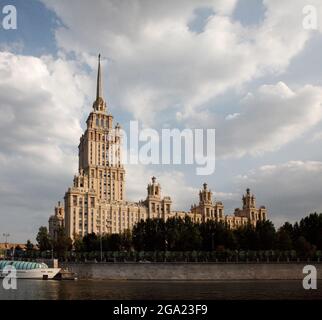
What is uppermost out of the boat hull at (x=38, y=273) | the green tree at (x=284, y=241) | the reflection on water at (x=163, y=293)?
the green tree at (x=284, y=241)

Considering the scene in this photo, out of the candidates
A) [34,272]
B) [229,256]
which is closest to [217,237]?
[229,256]

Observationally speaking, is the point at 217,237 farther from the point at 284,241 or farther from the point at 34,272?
the point at 34,272

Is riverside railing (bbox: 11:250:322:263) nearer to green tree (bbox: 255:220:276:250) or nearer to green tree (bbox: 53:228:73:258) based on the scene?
green tree (bbox: 255:220:276:250)

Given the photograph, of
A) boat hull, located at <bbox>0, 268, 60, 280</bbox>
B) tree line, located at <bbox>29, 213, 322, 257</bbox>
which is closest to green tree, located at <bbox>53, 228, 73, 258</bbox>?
tree line, located at <bbox>29, 213, 322, 257</bbox>

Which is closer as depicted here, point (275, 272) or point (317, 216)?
point (275, 272)

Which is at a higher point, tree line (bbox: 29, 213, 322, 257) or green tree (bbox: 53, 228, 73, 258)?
tree line (bbox: 29, 213, 322, 257)

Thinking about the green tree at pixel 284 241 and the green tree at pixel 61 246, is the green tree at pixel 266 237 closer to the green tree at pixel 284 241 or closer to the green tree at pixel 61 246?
the green tree at pixel 284 241

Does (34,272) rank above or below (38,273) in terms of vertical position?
above

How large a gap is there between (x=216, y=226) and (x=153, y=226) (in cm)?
1709

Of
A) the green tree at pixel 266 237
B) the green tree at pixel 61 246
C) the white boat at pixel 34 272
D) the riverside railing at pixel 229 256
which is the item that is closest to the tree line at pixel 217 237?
the green tree at pixel 266 237
